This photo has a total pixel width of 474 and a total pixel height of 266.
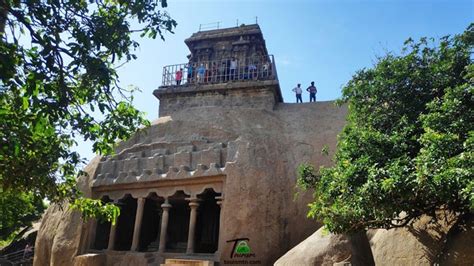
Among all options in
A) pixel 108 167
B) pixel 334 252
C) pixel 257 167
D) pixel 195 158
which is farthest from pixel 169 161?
pixel 334 252

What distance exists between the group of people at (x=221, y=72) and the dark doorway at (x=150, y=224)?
5.91 m

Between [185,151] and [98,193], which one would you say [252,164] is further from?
[98,193]

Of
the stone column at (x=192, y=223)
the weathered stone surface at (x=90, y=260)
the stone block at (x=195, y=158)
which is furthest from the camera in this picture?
the stone block at (x=195, y=158)

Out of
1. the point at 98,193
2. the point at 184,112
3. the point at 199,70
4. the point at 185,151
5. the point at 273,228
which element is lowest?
the point at 273,228

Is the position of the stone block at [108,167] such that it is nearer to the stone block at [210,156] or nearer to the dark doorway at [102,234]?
the dark doorway at [102,234]

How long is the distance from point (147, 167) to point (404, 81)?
10.2m

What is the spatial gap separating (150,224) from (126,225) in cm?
141

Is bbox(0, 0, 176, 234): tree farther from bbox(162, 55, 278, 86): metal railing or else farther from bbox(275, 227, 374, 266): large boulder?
bbox(162, 55, 278, 86): metal railing

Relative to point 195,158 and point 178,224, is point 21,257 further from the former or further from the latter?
point 195,158

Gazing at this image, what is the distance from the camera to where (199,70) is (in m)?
20.1

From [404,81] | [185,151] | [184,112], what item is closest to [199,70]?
[184,112]

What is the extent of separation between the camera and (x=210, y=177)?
14.8 meters

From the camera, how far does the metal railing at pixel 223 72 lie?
19219mm

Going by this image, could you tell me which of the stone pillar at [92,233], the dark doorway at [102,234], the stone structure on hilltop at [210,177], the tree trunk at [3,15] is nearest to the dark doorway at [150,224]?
the stone structure on hilltop at [210,177]
